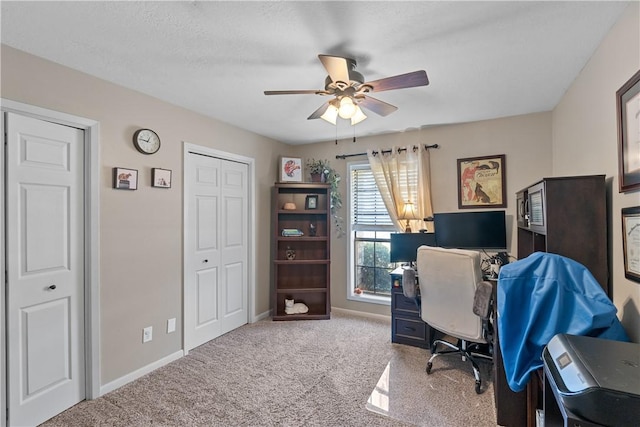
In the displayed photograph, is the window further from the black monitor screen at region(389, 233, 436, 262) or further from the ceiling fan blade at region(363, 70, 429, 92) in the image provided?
the ceiling fan blade at region(363, 70, 429, 92)

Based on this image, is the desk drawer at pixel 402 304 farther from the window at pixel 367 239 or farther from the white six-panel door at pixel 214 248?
the white six-panel door at pixel 214 248

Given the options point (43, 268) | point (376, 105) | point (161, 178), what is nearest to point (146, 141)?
point (161, 178)

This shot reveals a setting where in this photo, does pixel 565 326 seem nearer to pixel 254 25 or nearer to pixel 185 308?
pixel 254 25

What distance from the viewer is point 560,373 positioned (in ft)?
3.09

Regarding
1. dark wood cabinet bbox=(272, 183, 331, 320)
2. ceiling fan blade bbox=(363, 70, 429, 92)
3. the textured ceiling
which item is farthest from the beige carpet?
the textured ceiling

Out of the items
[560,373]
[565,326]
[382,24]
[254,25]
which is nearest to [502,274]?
[565,326]

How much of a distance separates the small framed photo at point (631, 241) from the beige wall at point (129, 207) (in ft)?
10.3

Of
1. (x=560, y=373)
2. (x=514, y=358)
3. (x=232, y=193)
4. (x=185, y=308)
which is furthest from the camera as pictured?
(x=232, y=193)

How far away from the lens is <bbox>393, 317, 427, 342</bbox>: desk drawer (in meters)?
2.97

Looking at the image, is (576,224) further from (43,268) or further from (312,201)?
(43,268)

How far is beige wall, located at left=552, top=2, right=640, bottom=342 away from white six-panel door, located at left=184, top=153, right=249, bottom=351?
317 centimetres

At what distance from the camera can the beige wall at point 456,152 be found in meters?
3.01

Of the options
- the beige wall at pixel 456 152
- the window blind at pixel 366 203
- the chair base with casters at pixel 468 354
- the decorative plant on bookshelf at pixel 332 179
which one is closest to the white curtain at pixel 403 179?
the beige wall at pixel 456 152

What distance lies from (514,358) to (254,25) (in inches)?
84.3
